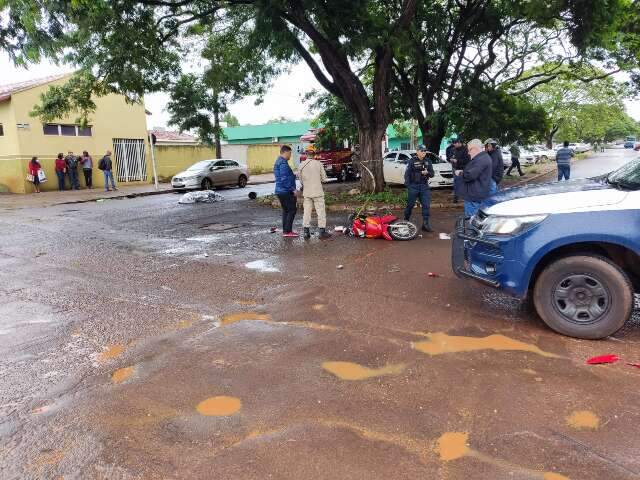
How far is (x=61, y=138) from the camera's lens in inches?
930

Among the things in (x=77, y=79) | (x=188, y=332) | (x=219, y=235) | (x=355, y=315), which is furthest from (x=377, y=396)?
(x=77, y=79)

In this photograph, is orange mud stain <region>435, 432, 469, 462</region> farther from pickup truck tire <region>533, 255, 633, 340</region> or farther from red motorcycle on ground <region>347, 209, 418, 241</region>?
red motorcycle on ground <region>347, 209, 418, 241</region>

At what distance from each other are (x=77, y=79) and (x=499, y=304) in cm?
1420

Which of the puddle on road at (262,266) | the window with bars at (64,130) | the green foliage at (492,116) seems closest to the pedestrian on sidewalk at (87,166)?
the window with bars at (64,130)

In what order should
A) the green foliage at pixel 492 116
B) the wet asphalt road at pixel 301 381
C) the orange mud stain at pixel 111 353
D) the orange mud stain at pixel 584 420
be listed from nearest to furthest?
1. the wet asphalt road at pixel 301 381
2. the orange mud stain at pixel 584 420
3. the orange mud stain at pixel 111 353
4. the green foliage at pixel 492 116

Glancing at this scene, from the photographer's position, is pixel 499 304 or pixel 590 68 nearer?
pixel 499 304

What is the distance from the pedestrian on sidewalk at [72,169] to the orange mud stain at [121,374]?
71.0ft

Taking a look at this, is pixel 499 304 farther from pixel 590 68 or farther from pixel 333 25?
pixel 590 68

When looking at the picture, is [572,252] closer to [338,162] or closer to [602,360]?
[602,360]

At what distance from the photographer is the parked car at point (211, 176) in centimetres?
2188

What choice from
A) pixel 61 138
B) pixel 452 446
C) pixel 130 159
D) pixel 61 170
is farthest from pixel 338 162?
pixel 452 446

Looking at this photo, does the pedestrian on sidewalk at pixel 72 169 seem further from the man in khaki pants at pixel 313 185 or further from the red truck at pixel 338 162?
the man in khaki pants at pixel 313 185

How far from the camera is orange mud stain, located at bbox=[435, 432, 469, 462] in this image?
9.17 feet

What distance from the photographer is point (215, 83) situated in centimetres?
1911
